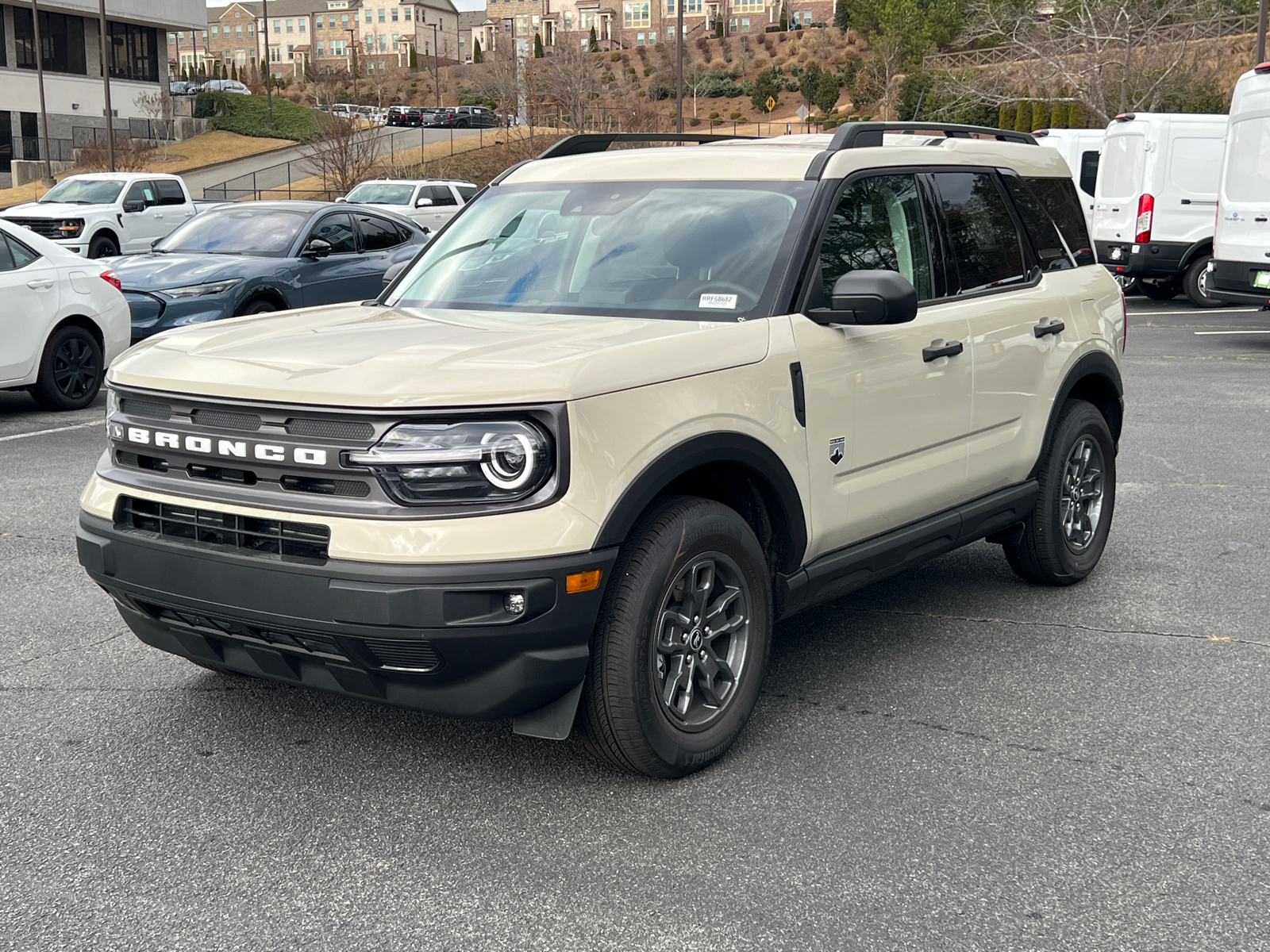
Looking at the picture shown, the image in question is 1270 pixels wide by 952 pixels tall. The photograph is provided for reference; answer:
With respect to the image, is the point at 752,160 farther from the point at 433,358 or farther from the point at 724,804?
the point at 724,804

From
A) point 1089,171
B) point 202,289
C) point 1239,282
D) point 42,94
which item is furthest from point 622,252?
point 42,94

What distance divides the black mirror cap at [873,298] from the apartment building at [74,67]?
62.6m

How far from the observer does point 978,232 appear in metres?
5.34

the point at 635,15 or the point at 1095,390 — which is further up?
the point at 635,15

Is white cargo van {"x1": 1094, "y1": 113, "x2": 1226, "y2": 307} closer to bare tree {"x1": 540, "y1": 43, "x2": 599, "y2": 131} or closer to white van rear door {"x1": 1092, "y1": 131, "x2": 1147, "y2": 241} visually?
white van rear door {"x1": 1092, "y1": 131, "x2": 1147, "y2": 241}

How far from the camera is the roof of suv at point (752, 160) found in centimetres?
464

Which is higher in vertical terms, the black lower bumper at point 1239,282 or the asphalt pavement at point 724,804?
the black lower bumper at point 1239,282

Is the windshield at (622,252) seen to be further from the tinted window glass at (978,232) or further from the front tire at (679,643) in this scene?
the tinted window glass at (978,232)

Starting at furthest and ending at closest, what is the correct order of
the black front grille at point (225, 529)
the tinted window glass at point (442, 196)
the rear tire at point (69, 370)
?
the tinted window glass at point (442, 196), the rear tire at point (69, 370), the black front grille at point (225, 529)

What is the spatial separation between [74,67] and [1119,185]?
58844 millimetres

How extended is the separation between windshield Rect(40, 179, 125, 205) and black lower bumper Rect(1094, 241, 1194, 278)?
62.7ft

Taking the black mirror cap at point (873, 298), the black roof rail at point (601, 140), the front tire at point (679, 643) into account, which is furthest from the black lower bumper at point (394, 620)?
the black roof rail at point (601, 140)

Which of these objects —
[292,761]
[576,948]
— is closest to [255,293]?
[292,761]

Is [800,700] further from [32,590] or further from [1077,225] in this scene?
[32,590]
